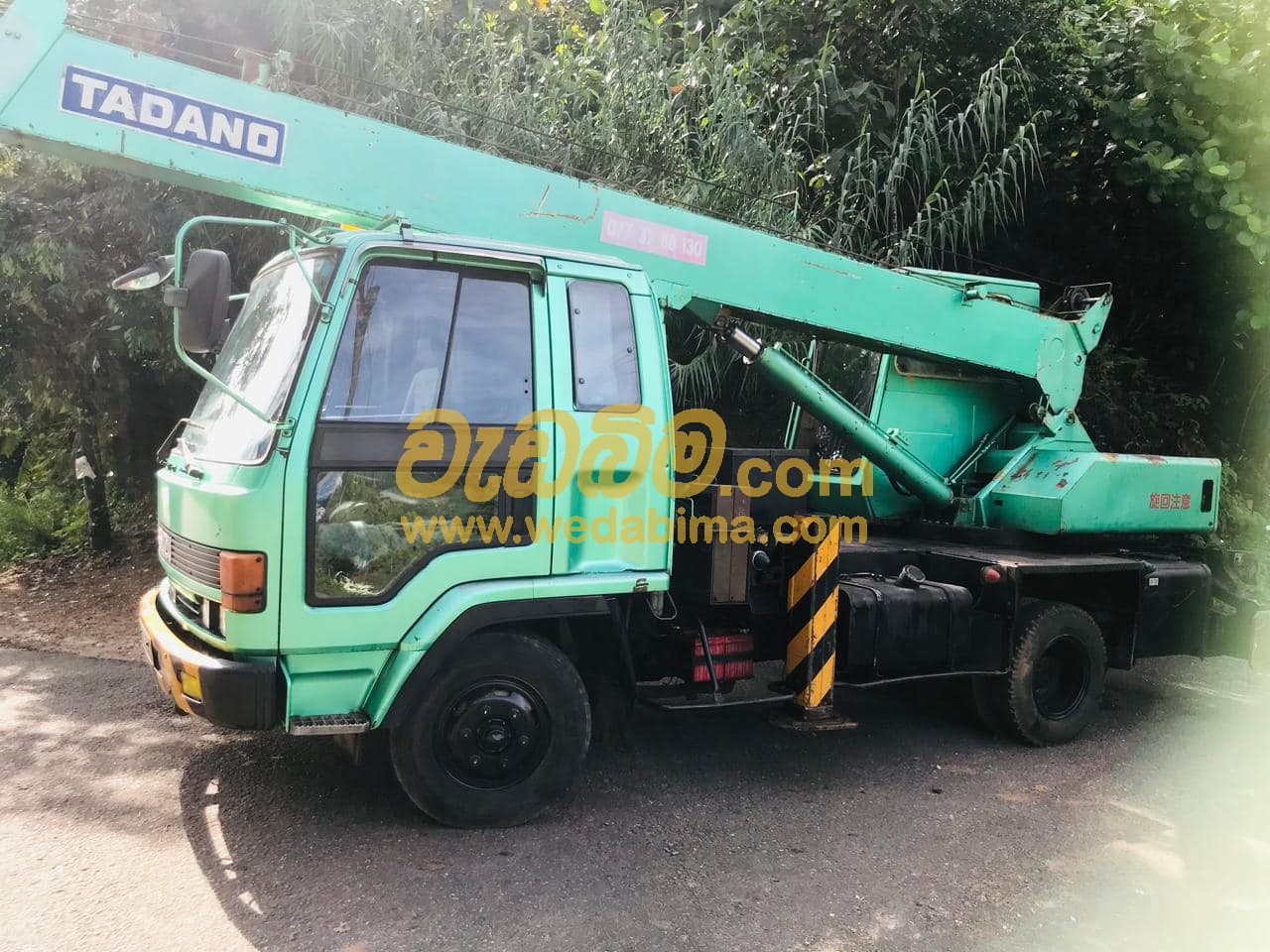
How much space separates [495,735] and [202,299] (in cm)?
194

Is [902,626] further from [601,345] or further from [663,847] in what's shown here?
[601,345]

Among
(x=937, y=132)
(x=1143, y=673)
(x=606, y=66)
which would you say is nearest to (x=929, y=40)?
(x=937, y=132)

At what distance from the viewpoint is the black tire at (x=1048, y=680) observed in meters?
5.18

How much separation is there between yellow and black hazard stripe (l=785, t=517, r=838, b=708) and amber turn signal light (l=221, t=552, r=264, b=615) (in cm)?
239

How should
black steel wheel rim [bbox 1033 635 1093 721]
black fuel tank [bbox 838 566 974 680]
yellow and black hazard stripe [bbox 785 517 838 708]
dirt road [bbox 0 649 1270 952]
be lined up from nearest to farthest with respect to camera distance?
dirt road [bbox 0 649 1270 952], yellow and black hazard stripe [bbox 785 517 838 708], black fuel tank [bbox 838 566 974 680], black steel wheel rim [bbox 1033 635 1093 721]

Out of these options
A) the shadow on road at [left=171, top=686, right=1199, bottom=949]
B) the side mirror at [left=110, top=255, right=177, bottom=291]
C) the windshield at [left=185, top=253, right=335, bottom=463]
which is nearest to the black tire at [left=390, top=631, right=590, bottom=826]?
the shadow on road at [left=171, top=686, right=1199, bottom=949]

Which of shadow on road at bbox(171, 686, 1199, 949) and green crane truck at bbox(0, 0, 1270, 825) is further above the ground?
green crane truck at bbox(0, 0, 1270, 825)

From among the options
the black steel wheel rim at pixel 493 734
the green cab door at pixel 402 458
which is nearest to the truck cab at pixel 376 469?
the green cab door at pixel 402 458

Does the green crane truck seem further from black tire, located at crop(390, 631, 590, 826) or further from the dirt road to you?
the dirt road

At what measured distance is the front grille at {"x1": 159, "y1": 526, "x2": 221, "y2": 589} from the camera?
11.3ft

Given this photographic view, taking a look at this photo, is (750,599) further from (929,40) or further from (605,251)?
(929,40)

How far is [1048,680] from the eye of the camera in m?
5.49

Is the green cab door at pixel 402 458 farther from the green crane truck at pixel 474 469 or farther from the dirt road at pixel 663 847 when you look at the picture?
the dirt road at pixel 663 847

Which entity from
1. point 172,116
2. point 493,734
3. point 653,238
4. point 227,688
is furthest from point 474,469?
point 172,116
